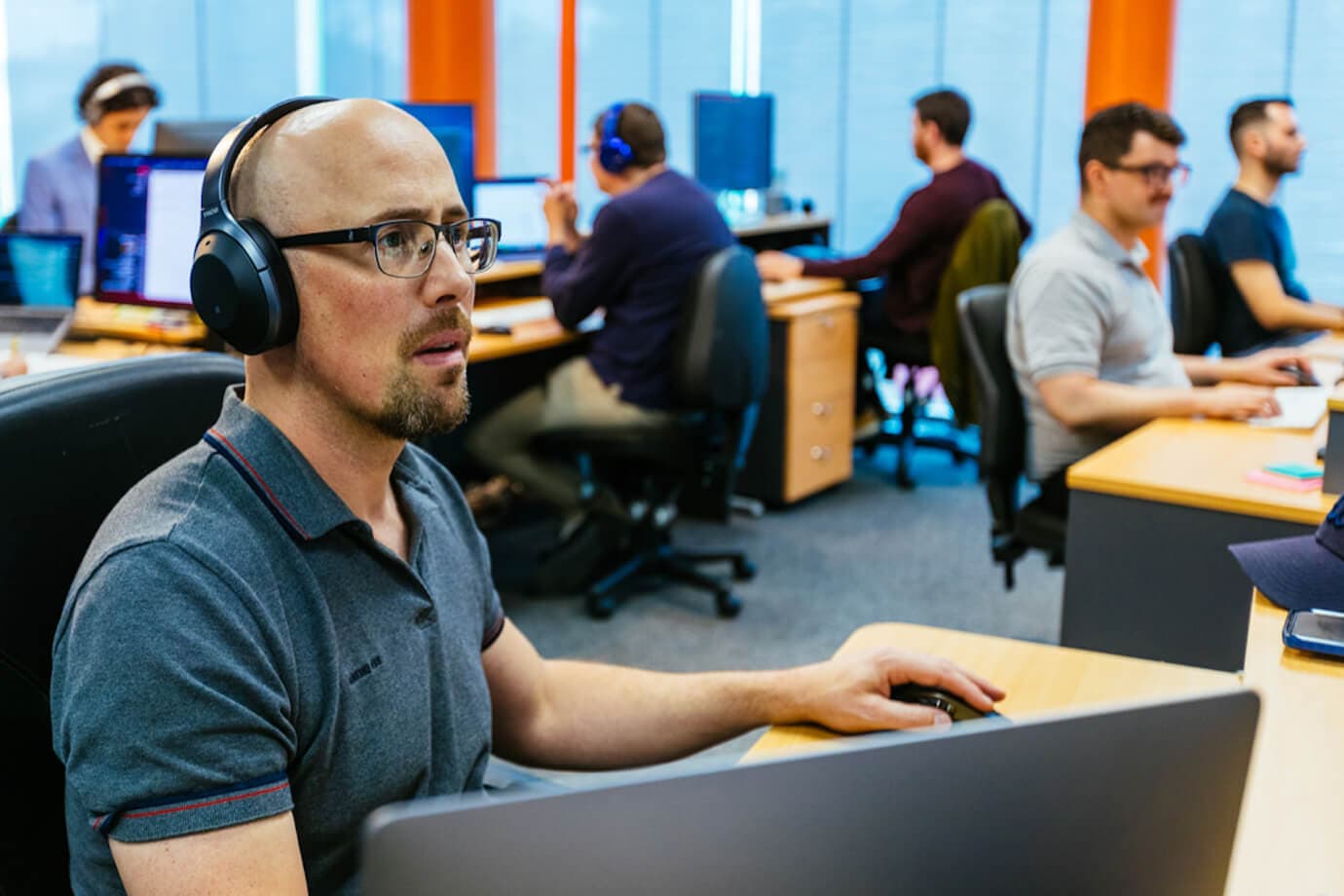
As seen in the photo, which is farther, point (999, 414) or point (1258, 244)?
point (1258, 244)

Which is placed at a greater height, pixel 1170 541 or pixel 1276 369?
pixel 1276 369

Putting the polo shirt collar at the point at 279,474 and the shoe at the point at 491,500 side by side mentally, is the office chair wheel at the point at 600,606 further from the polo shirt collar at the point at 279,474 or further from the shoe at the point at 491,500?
the polo shirt collar at the point at 279,474

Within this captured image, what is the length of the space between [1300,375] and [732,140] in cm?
247

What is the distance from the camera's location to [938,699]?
1195mm

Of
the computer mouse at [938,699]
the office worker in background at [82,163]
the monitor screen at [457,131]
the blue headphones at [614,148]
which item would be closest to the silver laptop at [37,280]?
the office worker in background at [82,163]

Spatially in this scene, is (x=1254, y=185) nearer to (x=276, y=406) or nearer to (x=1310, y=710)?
(x=1310, y=710)

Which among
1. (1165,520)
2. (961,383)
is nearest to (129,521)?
(1165,520)

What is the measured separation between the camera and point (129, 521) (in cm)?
94

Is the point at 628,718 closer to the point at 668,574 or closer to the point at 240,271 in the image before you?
the point at 240,271

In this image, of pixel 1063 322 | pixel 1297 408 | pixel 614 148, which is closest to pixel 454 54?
pixel 614 148

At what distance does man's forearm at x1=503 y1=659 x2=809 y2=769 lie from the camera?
1.29 metres

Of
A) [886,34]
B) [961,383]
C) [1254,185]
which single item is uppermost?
[886,34]

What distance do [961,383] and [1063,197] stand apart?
1721 millimetres

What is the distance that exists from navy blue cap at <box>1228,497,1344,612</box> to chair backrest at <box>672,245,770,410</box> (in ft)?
5.76
